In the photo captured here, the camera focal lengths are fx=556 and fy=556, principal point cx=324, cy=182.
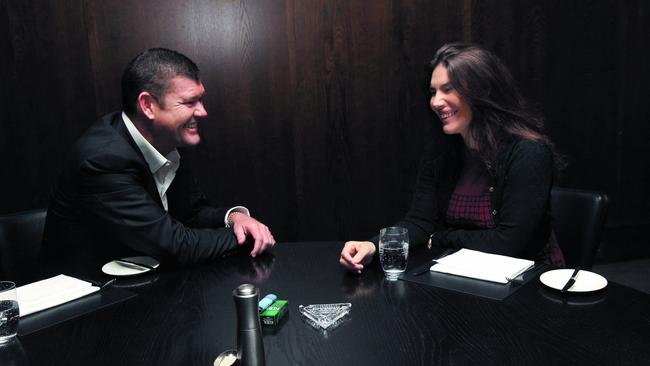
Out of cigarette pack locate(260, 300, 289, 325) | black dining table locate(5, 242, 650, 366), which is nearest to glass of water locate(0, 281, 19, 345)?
black dining table locate(5, 242, 650, 366)

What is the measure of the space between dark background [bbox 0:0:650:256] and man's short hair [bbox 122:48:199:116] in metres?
1.02

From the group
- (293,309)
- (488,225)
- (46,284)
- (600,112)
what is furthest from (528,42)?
(46,284)

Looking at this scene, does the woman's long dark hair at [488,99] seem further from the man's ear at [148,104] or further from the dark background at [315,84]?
A: the man's ear at [148,104]

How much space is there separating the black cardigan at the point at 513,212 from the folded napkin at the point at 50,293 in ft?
3.33

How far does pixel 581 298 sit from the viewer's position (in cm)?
128

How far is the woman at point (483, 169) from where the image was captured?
1820mm

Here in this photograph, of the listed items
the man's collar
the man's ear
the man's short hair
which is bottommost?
the man's collar

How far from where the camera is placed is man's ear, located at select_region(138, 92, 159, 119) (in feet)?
6.58

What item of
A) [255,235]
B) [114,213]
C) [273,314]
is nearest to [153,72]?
[114,213]

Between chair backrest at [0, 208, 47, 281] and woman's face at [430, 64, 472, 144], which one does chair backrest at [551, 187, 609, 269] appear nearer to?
woman's face at [430, 64, 472, 144]

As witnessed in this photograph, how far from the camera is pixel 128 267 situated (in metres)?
1.59

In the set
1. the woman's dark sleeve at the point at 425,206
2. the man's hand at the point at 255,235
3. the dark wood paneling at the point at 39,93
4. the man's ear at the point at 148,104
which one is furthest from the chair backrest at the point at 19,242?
the woman's dark sleeve at the point at 425,206

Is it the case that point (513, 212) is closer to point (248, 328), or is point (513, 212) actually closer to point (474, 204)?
point (474, 204)

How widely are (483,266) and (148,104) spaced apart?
1.30 metres
